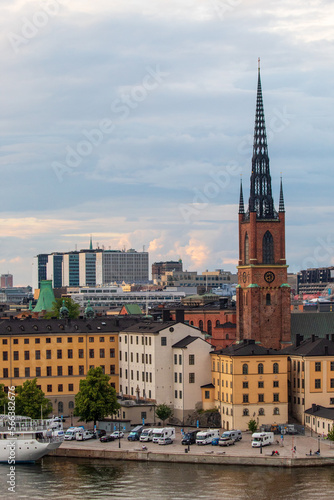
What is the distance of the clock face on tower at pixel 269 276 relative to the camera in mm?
166500

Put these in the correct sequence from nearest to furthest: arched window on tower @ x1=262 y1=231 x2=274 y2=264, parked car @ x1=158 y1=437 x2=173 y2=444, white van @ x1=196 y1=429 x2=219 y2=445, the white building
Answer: white van @ x1=196 y1=429 x2=219 y2=445
parked car @ x1=158 y1=437 x2=173 y2=444
the white building
arched window on tower @ x1=262 y1=231 x2=274 y2=264

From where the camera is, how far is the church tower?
166 m

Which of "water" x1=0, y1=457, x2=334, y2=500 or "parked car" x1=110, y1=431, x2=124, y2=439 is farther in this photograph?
"parked car" x1=110, y1=431, x2=124, y2=439

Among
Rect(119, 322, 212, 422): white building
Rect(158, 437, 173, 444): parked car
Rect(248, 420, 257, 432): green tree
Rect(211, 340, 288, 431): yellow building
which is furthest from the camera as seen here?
Rect(119, 322, 212, 422): white building

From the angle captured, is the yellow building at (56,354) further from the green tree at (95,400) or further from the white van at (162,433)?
the white van at (162,433)

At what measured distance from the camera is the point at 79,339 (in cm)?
15412

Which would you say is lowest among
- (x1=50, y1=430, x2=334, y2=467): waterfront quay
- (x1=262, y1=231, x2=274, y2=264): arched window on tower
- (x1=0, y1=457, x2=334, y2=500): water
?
(x1=0, y1=457, x2=334, y2=500): water

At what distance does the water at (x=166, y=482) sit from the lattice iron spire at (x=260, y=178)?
61594mm

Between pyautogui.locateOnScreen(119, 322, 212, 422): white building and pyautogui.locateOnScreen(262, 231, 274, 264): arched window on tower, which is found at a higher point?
pyautogui.locateOnScreen(262, 231, 274, 264): arched window on tower

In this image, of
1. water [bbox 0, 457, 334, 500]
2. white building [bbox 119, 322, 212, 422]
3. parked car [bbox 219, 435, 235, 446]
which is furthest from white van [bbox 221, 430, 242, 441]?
white building [bbox 119, 322, 212, 422]

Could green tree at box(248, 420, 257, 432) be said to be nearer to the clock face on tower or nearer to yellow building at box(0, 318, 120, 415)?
yellow building at box(0, 318, 120, 415)

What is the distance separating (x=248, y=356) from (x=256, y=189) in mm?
43759

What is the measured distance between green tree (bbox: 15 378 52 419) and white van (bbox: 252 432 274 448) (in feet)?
89.8

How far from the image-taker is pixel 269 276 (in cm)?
16662
